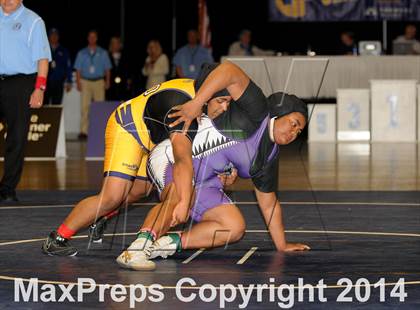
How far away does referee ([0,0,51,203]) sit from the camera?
11.2 metres

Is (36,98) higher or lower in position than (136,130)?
lower

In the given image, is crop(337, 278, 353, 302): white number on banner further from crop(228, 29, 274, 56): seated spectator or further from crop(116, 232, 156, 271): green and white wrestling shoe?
crop(228, 29, 274, 56): seated spectator

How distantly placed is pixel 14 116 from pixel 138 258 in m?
4.30

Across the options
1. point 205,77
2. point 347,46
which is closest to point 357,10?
point 347,46

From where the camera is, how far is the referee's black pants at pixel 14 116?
36.7ft

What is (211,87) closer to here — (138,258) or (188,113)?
(188,113)

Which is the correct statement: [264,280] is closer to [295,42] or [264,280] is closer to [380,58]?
[380,58]

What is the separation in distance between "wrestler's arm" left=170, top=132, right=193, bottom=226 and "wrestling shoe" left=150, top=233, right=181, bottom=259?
0.26 meters

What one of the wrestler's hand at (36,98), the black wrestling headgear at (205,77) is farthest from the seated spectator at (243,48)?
the black wrestling headgear at (205,77)

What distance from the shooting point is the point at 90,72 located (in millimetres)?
21969

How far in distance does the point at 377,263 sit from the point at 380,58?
14.7m

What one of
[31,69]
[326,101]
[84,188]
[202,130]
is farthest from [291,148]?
[202,130]

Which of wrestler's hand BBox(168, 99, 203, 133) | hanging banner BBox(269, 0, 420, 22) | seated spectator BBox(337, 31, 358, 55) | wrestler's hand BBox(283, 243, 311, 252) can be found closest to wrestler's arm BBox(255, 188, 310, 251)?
wrestler's hand BBox(283, 243, 311, 252)

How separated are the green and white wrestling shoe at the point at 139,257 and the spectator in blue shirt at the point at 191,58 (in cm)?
1554
